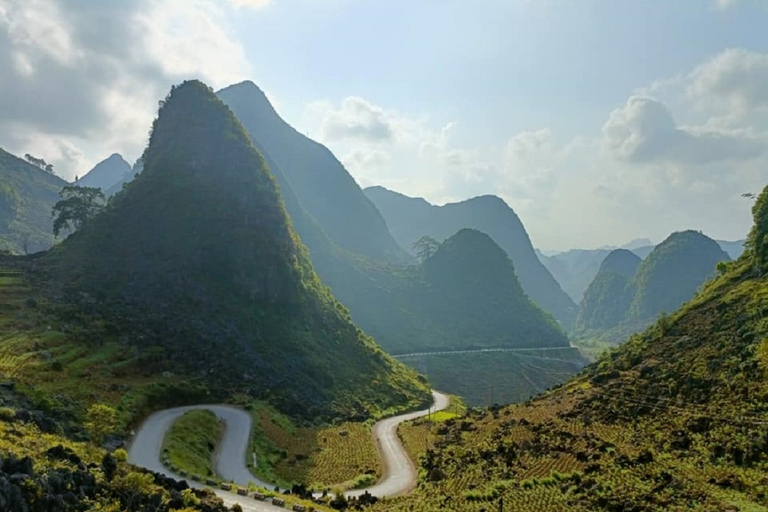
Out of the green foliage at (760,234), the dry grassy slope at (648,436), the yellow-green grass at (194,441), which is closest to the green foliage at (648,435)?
the dry grassy slope at (648,436)

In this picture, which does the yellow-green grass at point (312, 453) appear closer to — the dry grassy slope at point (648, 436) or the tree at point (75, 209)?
the dry grassy slope at point (648, 436)

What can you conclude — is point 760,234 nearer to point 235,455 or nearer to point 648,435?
point 648,435

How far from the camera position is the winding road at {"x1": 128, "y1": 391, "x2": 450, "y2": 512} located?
39734 millimetres

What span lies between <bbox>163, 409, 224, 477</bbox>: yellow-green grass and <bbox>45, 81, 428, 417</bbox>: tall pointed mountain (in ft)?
55.9

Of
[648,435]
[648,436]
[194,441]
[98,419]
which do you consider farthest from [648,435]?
[98,419]

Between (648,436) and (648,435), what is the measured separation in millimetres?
246

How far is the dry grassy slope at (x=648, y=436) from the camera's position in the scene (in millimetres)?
31984

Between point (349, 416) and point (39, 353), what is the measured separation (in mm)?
43532

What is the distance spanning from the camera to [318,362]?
9688 centimetres

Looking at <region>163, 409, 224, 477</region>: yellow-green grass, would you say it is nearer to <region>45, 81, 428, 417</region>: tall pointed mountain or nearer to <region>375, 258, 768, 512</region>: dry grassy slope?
<region>375, 258, 768, 512</region>: dry grassy slope

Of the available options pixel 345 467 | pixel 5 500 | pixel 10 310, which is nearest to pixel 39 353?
pixel 10 310

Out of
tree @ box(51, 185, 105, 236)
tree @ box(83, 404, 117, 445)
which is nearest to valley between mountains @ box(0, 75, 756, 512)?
tree @ box(83, 404, 117, 445)

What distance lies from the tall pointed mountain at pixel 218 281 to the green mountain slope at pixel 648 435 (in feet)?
106

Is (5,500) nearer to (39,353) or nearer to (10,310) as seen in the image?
(39,353)
